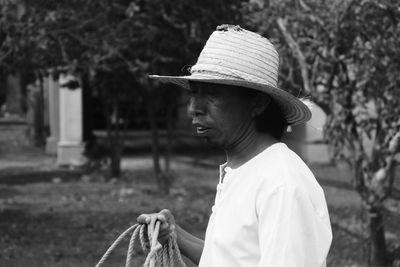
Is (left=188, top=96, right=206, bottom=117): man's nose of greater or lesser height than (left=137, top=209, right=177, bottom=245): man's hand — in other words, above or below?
above

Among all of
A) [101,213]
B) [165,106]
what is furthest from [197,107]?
[165,106]

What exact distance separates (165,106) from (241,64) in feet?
33.3

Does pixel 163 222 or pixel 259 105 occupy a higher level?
pixel 259 105

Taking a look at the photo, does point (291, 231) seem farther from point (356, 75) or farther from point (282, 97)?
point (356, 75)

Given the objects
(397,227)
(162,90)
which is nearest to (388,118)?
(397,227)

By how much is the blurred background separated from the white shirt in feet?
3.79

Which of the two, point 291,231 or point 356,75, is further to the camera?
point 356,75

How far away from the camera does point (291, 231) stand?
7.01ft

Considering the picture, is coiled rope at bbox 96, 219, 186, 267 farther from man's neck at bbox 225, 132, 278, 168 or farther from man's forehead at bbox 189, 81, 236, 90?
man's forehead at bbox 189, 81, 236, 90

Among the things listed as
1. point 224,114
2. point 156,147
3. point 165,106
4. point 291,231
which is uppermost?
point 224,114

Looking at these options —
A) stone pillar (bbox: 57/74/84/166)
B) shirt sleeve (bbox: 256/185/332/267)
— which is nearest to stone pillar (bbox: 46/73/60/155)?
stone pillar (bbox: 57/74/84/166)

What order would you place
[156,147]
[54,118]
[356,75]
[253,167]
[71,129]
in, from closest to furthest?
[253,167]
[356,75]
[156,147]
[71,129]
[54,118]

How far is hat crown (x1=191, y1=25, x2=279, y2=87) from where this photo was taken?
238 cm

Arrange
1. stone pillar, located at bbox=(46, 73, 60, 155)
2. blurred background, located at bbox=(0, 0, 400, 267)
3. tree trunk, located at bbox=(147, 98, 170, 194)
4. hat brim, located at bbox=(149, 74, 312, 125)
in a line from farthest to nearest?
1. stone pillar, located at bbox=(46, 73, 60, 155)
2. tree trunk, located at bbox=(147, 98, 170, 194)
3. blurred background, located at bbox=(0, 0, 400, 267)
4. hat brim, located at bbox=(149, 74, 312, 125)
